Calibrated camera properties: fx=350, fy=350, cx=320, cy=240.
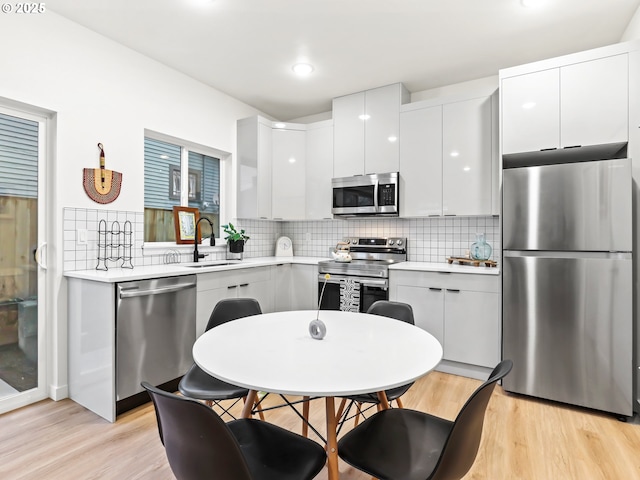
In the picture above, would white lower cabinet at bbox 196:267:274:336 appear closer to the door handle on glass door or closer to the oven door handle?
the oven door handle

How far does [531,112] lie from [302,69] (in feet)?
6.44

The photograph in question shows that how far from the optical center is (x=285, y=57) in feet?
10.0

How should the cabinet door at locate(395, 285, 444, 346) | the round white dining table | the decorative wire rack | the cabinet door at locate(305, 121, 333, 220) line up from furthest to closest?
the cabinet door at locate(305, 121, 333, 220), the cabinet door at locate(395, 285, 444, 346), the decorative wire rack, the round white dining table

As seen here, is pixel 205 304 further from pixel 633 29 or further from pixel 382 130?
pixel 633 29

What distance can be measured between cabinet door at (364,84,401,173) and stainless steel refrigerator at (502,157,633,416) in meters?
1.27

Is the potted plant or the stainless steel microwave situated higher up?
the stainless steel microwave

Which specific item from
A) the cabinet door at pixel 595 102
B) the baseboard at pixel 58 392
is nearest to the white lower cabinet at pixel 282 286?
the baseboard at pixel 58 392

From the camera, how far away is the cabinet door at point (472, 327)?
285 centimetres

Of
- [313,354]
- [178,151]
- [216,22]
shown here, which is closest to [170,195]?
[178,151]

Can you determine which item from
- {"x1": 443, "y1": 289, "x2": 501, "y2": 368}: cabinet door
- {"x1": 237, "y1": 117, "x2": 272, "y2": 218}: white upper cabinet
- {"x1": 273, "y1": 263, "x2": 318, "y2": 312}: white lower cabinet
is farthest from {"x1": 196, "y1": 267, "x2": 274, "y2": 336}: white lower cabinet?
{"x1": 443, "y1": 289, "x2": 501, "y2": 368}: cabinet door

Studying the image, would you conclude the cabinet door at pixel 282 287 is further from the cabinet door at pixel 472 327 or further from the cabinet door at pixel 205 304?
the cabinet door at pixel 472 327

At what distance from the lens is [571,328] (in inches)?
93.9

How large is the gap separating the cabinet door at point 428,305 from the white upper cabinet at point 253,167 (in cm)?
183

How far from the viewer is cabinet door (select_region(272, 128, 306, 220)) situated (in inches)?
162
